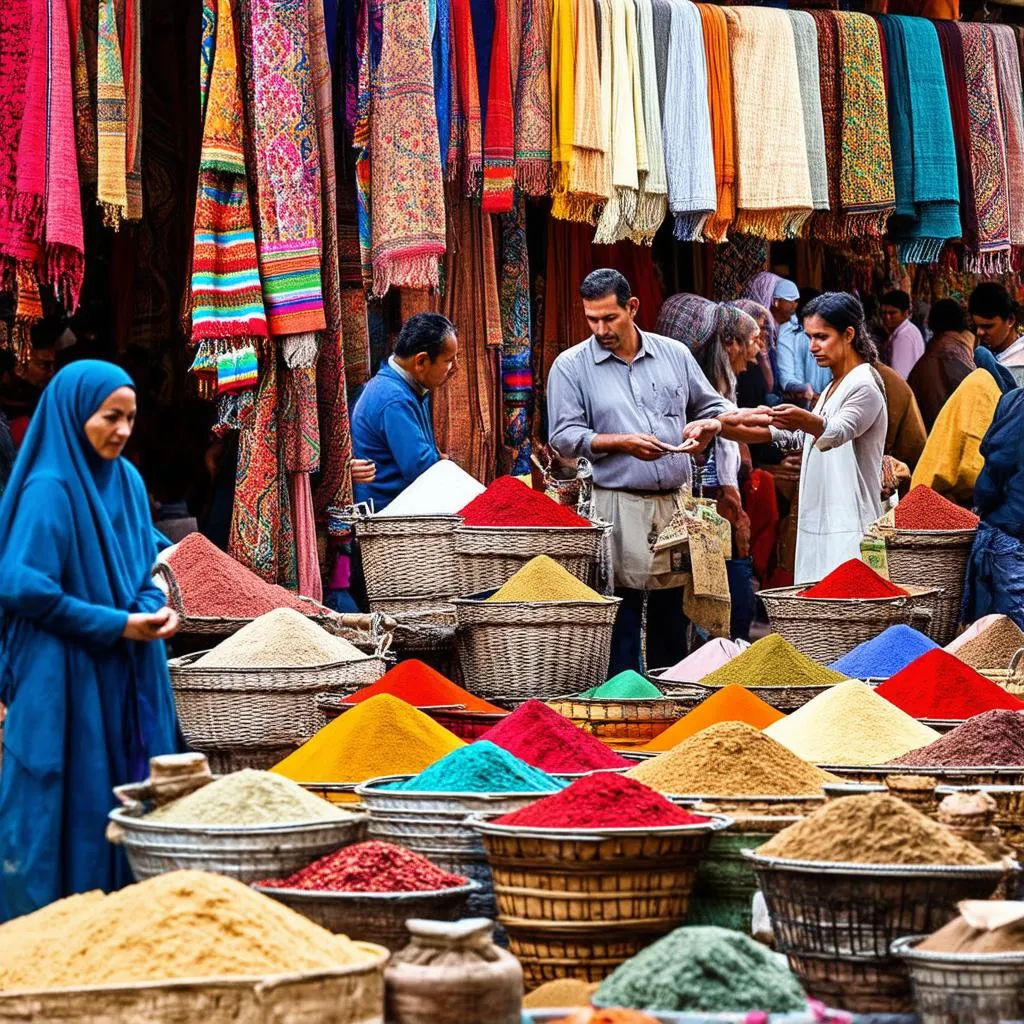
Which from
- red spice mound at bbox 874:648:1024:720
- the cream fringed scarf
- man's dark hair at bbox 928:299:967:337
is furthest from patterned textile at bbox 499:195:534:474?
red spice mound at bbox 874:648:1024:720

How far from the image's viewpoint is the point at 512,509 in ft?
15.4

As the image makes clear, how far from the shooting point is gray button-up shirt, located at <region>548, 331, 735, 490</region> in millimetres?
5340

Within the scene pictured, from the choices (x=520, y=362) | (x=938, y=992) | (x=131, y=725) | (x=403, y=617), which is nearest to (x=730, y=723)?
(x=938, y=992)

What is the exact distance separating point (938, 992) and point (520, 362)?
4.42 metres

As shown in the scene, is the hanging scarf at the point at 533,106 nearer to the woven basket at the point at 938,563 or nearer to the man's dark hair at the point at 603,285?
the man's dark hair at the point at 603,285

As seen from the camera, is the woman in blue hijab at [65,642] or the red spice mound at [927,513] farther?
the red spice mound at [927,513]

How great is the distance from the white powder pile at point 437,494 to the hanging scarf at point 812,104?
93.5 inches

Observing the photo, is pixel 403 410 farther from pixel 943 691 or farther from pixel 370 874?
pixel 370 874

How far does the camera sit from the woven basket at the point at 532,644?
4.39 meters

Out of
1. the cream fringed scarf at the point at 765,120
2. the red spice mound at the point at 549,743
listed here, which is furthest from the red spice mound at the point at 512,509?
the cream fringed scarf at the point at 765,120

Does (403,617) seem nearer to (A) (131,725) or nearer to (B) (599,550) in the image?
(B) (599,550)

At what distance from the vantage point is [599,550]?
490 centimetres

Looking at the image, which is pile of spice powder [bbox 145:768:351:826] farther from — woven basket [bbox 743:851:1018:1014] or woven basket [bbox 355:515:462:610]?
woven basket [bbox 355:515:462:610]

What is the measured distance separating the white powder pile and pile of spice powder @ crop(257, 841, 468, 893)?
2.24 metres
